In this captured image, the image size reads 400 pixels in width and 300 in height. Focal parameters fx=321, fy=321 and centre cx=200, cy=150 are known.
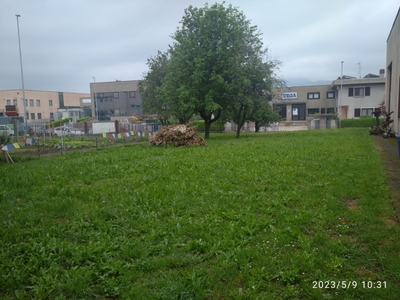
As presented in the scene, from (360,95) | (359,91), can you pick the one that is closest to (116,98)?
(359,91)

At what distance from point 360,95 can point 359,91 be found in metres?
0.56

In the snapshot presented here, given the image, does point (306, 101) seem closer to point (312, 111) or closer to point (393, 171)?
point (312, 111)

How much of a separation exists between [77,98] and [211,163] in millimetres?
86386

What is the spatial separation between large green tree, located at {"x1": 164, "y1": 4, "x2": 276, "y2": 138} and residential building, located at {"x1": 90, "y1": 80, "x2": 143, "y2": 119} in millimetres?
46810

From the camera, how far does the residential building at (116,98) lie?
217ft

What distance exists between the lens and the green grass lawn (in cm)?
316

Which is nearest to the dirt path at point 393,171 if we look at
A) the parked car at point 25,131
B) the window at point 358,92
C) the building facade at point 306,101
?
the parked car at point 25,131

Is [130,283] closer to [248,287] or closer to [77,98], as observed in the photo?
[248,287]

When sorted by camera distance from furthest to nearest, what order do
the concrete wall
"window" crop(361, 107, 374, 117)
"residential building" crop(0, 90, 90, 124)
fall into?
1. "residential building" crop(0, 90, 90, 124)
2. "window" crop(361, 107, 374, 117)
3. the concrete wall

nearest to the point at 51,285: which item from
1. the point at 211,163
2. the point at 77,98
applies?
the point at 211,163

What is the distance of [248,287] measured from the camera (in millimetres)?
3125
